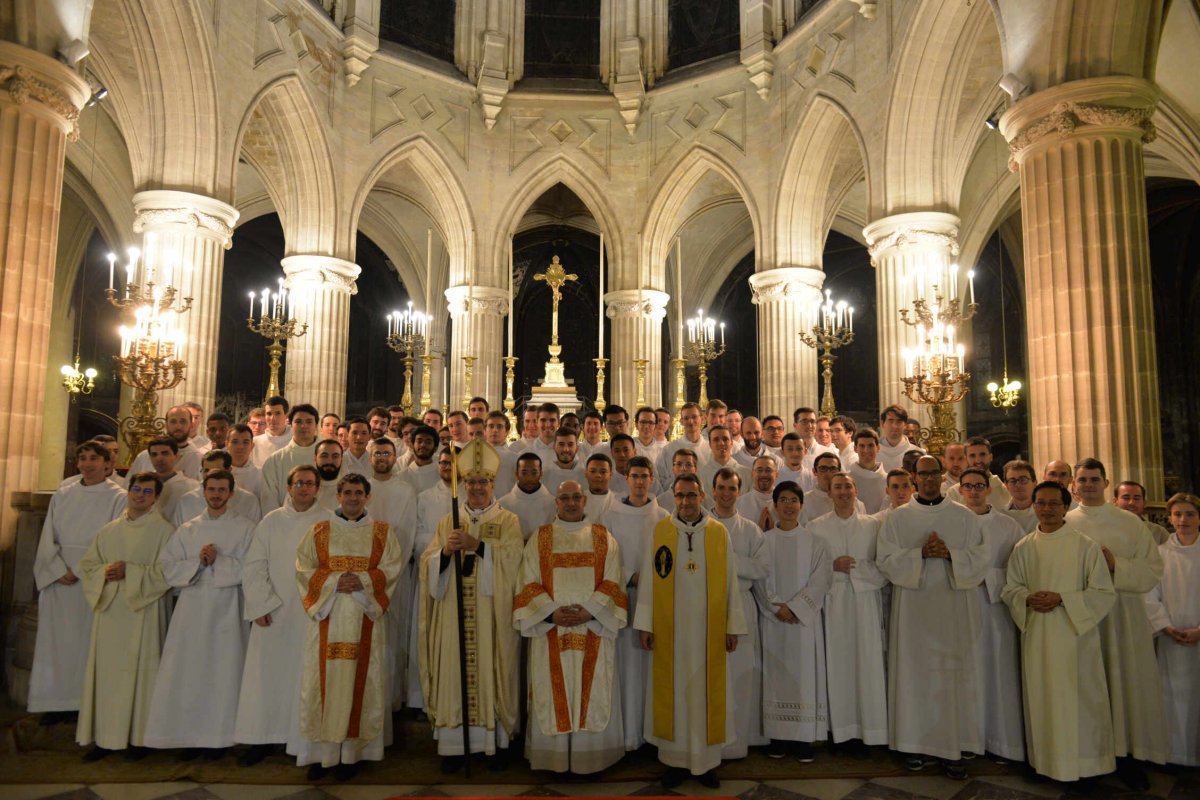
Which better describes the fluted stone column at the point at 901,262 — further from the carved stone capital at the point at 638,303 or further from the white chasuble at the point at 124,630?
the white chasuble at the point at 124,630

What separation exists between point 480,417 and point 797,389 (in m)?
8.26

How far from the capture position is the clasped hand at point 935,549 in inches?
188

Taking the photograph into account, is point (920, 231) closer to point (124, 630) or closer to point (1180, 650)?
point (1180, 650)

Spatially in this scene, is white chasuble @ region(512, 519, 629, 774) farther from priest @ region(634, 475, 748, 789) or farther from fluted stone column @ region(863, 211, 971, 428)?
fluted stone column @ region(863, 211, 971, 428)

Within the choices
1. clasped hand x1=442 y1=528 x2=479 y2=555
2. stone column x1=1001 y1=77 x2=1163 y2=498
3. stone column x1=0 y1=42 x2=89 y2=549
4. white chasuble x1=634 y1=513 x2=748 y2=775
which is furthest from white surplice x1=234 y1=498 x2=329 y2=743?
stone column x1=1001 y1=77 x2=1163 y2=498

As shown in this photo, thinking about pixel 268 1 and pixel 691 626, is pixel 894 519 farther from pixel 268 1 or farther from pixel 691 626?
pixel 268 1

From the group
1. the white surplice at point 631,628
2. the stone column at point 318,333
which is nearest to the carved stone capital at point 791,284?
the stone column at point 318,333

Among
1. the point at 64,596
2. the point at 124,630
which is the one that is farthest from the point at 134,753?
the point at 64,596

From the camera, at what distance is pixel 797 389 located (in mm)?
14055

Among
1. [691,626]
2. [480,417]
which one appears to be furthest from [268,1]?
[691,626]

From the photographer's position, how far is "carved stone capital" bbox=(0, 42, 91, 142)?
22.5 ft

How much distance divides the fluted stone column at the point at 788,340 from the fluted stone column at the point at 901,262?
2457mm

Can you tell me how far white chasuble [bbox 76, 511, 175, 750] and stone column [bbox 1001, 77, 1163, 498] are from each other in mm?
6852

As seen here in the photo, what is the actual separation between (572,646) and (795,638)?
4.56 ft
